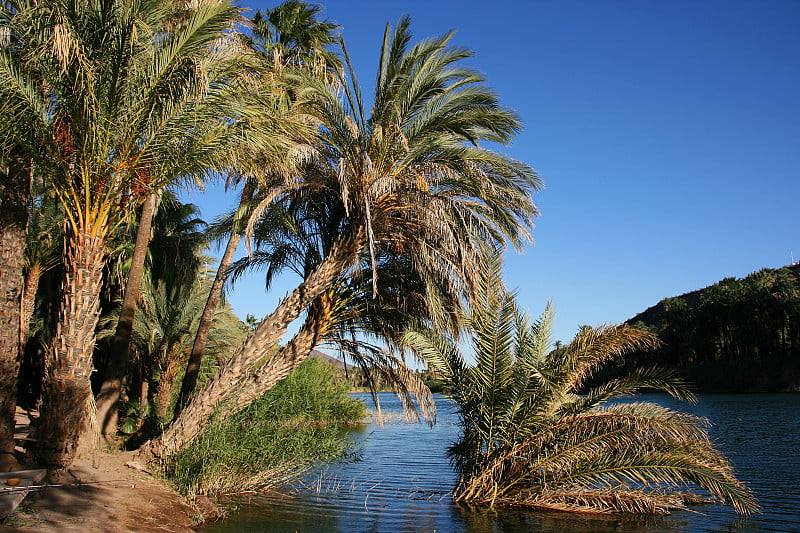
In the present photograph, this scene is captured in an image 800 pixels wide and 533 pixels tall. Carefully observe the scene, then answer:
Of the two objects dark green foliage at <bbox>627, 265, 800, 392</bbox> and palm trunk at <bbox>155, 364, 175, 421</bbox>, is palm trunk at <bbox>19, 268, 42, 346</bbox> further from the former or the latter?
dark green foliage at <bbox>627, 265, 800, 392</bbox>

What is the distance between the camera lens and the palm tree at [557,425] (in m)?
9.93

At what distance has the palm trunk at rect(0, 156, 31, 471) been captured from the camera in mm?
8562

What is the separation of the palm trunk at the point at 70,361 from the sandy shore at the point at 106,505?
1.70 ft

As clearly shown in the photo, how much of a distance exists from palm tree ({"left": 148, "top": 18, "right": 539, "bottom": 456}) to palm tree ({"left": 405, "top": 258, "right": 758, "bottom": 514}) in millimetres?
1192

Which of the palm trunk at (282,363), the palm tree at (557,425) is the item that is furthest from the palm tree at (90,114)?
the palm tree at (557,425)

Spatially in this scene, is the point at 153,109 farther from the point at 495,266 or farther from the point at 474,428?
the point at 474,428

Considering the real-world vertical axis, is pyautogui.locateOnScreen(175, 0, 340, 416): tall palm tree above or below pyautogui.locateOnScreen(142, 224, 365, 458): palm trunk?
above

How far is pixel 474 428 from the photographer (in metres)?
11.2

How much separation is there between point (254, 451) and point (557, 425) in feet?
18.2

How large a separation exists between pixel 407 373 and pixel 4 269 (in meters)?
7.30

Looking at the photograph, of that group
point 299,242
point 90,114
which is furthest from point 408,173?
point 90,114

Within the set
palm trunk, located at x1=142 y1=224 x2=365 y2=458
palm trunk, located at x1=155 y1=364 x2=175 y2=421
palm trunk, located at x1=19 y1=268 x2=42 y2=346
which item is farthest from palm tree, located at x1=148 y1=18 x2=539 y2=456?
palm trunk, located at x1=155 y1=364 x2=175 y2=421

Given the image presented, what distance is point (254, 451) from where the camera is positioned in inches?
417

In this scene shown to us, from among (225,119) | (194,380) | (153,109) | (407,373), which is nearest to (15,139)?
(153,109)
